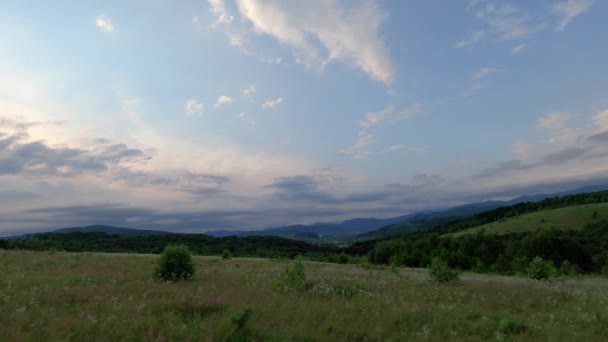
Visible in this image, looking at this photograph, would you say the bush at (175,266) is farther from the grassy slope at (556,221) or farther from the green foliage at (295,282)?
the grassy slope at (556,221)

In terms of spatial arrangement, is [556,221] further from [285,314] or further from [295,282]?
[285,314]

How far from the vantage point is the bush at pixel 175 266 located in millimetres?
19344

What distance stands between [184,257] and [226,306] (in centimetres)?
917

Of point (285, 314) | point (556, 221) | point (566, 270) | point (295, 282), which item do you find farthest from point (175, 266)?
point (556, 221)

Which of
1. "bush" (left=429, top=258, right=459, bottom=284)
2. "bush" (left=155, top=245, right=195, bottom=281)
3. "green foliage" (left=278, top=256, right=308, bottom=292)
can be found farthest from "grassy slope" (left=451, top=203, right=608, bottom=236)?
"bush" (left=155, top=245, right=195, bottom=281)

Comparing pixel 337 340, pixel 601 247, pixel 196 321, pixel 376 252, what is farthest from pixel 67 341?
pixel 601 247

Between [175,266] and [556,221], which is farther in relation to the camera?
[556,221]

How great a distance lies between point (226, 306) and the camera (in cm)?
1180

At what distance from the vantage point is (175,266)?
1970 cm

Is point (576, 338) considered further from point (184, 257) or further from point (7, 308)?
point (184, 257)

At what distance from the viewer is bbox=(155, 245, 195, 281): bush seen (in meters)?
19.3

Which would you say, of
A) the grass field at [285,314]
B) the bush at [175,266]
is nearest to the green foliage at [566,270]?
the grass field at [285,314]

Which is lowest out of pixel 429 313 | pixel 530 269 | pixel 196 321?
pixel 530 269

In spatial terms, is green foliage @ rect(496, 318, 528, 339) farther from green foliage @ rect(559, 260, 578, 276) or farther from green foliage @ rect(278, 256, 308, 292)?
green foliage @ rect(559, 260, 578, 276)
